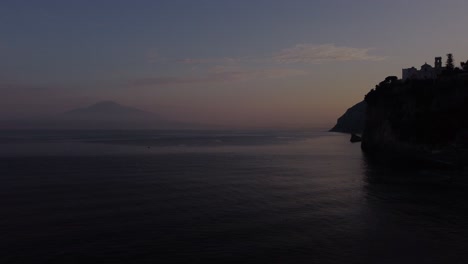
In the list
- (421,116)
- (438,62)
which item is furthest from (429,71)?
(421,116)

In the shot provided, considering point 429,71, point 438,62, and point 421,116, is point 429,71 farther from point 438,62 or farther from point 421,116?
point 421,116

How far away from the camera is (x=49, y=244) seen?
24.1 m

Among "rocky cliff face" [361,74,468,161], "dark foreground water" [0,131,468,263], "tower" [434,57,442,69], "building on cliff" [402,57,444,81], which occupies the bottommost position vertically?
"dark foreground water" [0,131,468,263]

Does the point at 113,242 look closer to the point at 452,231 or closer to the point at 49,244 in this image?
the point at 49,244

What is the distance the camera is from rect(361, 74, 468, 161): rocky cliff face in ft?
247

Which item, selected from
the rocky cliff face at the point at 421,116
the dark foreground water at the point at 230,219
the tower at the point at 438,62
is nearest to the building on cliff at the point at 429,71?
the tower at the point at 438,62

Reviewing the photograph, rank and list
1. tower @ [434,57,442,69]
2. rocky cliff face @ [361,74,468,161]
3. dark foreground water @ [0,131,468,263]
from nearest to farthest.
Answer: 1. dark foreground water @ [0,131,468,263]
2. rocky cliff face @ [361,74,468,161]
3. tower @ [434,57,442,69]

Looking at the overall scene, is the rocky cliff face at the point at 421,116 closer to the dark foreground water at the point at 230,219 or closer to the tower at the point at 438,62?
the tower at the point at 438,62

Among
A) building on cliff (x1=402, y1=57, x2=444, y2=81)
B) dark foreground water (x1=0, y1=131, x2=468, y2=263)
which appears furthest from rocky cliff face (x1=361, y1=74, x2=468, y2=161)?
dark foreground water (x1=0, y1=131, x2=468, y2=263)

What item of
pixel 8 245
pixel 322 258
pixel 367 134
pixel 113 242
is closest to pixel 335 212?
pixel 322 258

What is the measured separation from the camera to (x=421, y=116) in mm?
84875

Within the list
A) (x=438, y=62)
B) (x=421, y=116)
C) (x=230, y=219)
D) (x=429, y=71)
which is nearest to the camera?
(x=230, y=219)

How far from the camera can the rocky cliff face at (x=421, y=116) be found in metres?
75.4

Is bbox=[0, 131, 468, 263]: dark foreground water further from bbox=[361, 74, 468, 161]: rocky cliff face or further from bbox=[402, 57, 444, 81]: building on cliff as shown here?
bbox=[402, 57, 444, 81]: building on cliff
